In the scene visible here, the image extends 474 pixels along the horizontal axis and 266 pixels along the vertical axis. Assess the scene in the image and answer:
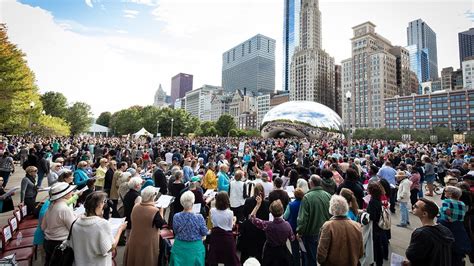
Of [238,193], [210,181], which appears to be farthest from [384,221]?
[210,181]

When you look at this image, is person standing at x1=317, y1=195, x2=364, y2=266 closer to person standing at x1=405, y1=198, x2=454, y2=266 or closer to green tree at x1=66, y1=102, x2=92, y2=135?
person standing at x1=405, y1=198, x2=454, y2=266

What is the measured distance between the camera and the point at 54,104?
217 feet

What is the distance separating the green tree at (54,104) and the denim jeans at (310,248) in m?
77.0

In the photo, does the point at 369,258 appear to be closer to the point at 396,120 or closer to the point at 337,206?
the point at 337,206

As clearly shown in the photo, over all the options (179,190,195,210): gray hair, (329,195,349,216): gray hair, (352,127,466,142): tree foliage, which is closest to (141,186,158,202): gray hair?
(179,190,195,210): gray hair

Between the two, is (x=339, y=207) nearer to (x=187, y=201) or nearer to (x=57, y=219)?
(x=187, y=201)

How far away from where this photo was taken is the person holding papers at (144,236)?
368 centimetres

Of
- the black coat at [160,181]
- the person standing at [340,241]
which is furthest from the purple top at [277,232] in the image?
the black coat at [160,181]

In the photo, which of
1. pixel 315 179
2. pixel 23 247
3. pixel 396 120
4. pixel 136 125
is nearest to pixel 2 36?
pixel 23 247

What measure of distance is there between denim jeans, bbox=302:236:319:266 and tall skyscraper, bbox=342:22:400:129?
12579cm

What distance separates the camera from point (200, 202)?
18.8 ft

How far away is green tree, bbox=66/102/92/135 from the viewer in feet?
211

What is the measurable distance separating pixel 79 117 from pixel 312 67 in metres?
113

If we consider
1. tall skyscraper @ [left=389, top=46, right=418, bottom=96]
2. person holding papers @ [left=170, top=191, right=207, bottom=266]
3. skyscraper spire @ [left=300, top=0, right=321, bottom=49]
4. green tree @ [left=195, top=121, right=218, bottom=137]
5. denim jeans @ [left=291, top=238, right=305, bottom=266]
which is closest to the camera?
person holding papers @ [left=170, top=191, right=207, bottom=266]
